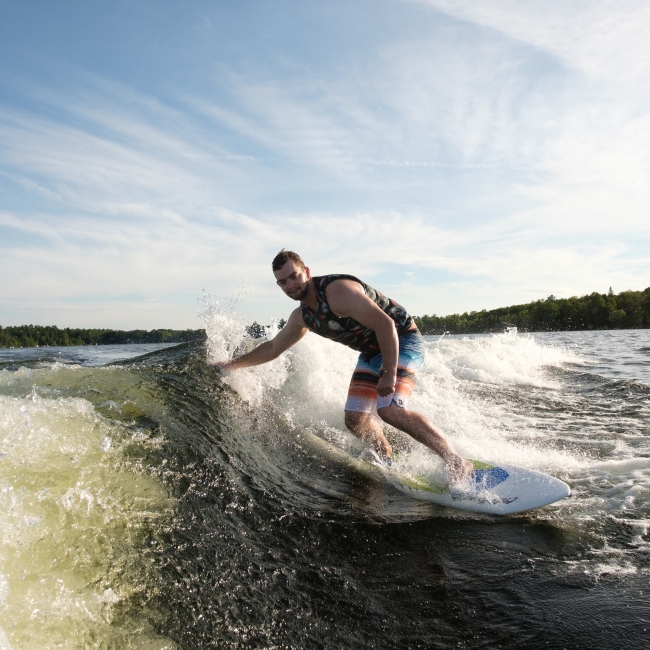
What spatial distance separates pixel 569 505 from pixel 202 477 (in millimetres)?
2772

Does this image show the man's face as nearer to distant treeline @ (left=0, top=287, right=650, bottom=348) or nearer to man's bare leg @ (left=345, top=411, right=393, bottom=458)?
man's bare leg @ (left=345, top=411, right=393, bottom=458)

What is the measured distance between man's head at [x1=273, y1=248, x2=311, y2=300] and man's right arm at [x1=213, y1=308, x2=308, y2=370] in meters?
0.52

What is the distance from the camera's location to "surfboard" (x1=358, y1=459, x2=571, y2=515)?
143 inches

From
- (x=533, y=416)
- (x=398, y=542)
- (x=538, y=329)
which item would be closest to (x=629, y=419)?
(x=533, y=416)

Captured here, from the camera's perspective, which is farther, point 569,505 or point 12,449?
point 569,505

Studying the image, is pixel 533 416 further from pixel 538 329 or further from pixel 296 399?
pixel 538 329

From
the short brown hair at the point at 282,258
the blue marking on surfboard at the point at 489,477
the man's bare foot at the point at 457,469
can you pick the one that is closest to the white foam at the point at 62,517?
A: the short brown hair at the point at 282,258

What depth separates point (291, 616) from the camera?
2359 mm

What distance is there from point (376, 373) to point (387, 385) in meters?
0.67

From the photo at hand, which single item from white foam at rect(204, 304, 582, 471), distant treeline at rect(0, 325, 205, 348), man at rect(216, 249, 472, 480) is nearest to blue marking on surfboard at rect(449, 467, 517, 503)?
man at rect(216, 249, 472, 480)

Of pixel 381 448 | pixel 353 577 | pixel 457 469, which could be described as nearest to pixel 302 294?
pixel 381 448

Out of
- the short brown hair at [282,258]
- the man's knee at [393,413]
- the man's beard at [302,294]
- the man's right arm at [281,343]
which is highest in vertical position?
the short brown hair at [282,258]

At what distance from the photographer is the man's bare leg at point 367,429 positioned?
4727mm

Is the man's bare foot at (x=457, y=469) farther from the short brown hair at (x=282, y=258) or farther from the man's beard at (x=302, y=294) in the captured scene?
the short brown hair at (x=282, y=258)
